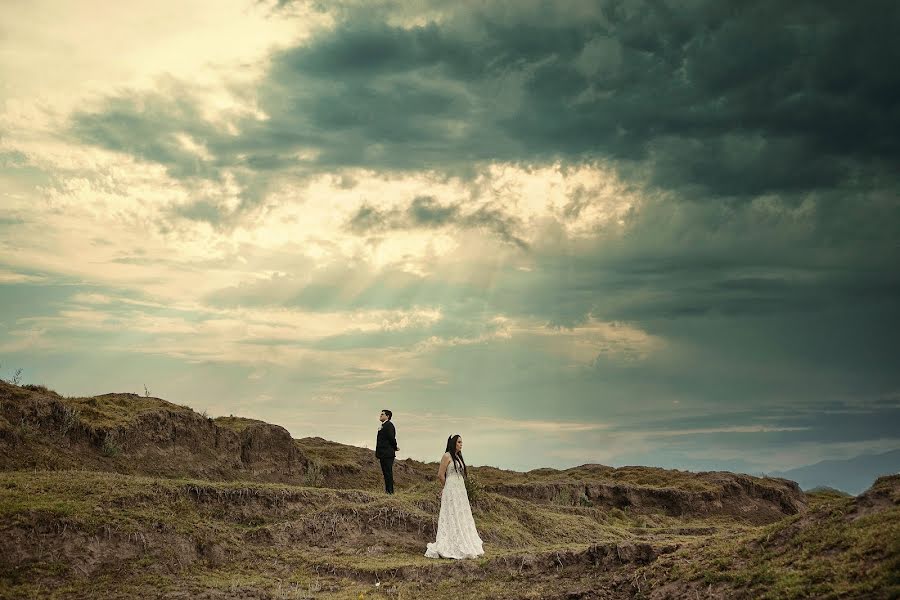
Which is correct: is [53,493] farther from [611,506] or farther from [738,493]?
[738,493]

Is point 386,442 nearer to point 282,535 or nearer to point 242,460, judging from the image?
point 282,535

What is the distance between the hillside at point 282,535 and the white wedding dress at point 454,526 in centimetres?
76

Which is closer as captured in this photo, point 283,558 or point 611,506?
point 283,558

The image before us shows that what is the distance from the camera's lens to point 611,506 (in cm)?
4200

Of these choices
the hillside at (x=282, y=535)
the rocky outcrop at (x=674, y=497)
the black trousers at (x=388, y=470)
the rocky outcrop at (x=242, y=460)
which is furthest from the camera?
the rocky outcrop at (x=674, y=497)

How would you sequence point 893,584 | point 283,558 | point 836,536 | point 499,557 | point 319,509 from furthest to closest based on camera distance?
point 319,509 < point 283,558 < point 499,557 < point 836,536 < point 893,584

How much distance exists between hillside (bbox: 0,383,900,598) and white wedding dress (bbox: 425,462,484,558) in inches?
29.9

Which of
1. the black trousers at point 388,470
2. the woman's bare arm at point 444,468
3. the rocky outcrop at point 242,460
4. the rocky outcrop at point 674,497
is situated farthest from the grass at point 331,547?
the rocky outcrop at point 674,497

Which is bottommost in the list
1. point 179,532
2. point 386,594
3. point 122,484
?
point 386,594

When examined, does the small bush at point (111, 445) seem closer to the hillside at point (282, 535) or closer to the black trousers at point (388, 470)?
the hillside at point (282, 535)

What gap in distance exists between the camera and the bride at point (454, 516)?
20453 millimetres

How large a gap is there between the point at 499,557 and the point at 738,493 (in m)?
33.7

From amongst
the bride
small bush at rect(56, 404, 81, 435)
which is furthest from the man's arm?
small bush at rect(56, 404, 81, 435)

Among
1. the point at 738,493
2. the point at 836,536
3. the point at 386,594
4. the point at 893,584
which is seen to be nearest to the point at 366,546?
the point at 386,594
